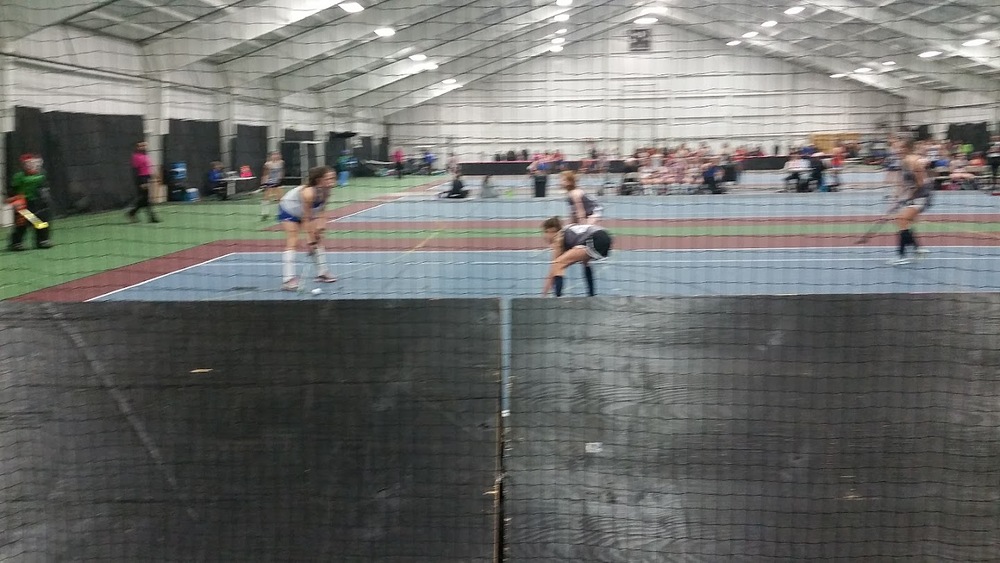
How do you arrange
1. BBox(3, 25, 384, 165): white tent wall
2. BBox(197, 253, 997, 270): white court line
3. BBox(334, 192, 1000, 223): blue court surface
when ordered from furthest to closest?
1. BBox(334, 192, 1000, 223): blue court surface
2. BBox(3, 25, 384, 165): white tent wall
3. BBox(197, 253, 997, 270): white court line

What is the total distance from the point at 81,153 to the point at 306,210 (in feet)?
34.9

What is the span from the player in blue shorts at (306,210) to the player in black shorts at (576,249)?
112 inches

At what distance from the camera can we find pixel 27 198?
11.3 metres

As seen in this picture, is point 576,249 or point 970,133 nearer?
point 576,249

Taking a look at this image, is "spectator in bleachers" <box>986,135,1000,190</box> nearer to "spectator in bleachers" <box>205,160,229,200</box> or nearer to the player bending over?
the player bending over

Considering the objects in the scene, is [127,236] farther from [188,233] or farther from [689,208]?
[689,208]

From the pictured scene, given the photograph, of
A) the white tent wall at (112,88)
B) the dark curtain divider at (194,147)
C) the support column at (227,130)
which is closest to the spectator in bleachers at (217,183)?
the dark curtain divider at (194,147)

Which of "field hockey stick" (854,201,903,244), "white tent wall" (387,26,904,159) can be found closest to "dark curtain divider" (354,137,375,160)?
"white tent wall" (387,26,904,159)

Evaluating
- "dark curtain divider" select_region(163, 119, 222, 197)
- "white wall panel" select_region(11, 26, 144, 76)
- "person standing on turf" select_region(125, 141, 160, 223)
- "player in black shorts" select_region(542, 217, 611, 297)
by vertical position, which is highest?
"white wall panel" select_region(11, 26, 144, 76)

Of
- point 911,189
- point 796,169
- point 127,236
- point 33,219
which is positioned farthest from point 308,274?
point 796,169

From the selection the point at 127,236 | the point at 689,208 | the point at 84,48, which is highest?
the point at 84,48

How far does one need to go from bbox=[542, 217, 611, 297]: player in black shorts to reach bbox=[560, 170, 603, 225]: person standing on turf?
34cm

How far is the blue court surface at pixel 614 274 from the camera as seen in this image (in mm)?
8414

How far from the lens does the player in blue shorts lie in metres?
8.13
